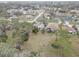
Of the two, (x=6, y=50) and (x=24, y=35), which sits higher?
(x=24, y=35)

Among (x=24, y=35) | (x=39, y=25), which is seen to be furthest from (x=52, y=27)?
(x=24, y=35)

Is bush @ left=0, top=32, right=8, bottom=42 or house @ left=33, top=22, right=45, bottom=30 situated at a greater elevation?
house @ left=33, top=22, right=45, bottom=30

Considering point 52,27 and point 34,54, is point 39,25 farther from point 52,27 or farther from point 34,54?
point 34,54

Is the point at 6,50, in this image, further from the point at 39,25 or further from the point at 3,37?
A: the point at 39,25

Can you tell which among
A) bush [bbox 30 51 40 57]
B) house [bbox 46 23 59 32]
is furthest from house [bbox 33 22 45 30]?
bush [bbox 30 51 40 57]

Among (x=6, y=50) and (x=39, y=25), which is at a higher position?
(x=39, y=25)

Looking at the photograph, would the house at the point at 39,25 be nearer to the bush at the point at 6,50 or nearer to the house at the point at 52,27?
the house at the point at 52,27

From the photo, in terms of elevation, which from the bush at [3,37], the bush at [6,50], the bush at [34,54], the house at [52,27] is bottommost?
the bush at [34,54]

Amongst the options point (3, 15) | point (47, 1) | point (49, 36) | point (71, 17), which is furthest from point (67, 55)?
point (3, 15)

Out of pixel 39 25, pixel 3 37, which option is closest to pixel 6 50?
pixel 3 37

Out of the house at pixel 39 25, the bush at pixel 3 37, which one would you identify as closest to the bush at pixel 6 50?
the bush at pixel 3 37

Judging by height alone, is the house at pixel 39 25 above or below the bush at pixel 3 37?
above

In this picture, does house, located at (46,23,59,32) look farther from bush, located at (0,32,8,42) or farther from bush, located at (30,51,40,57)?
bush, located at (0,32,8,42)
